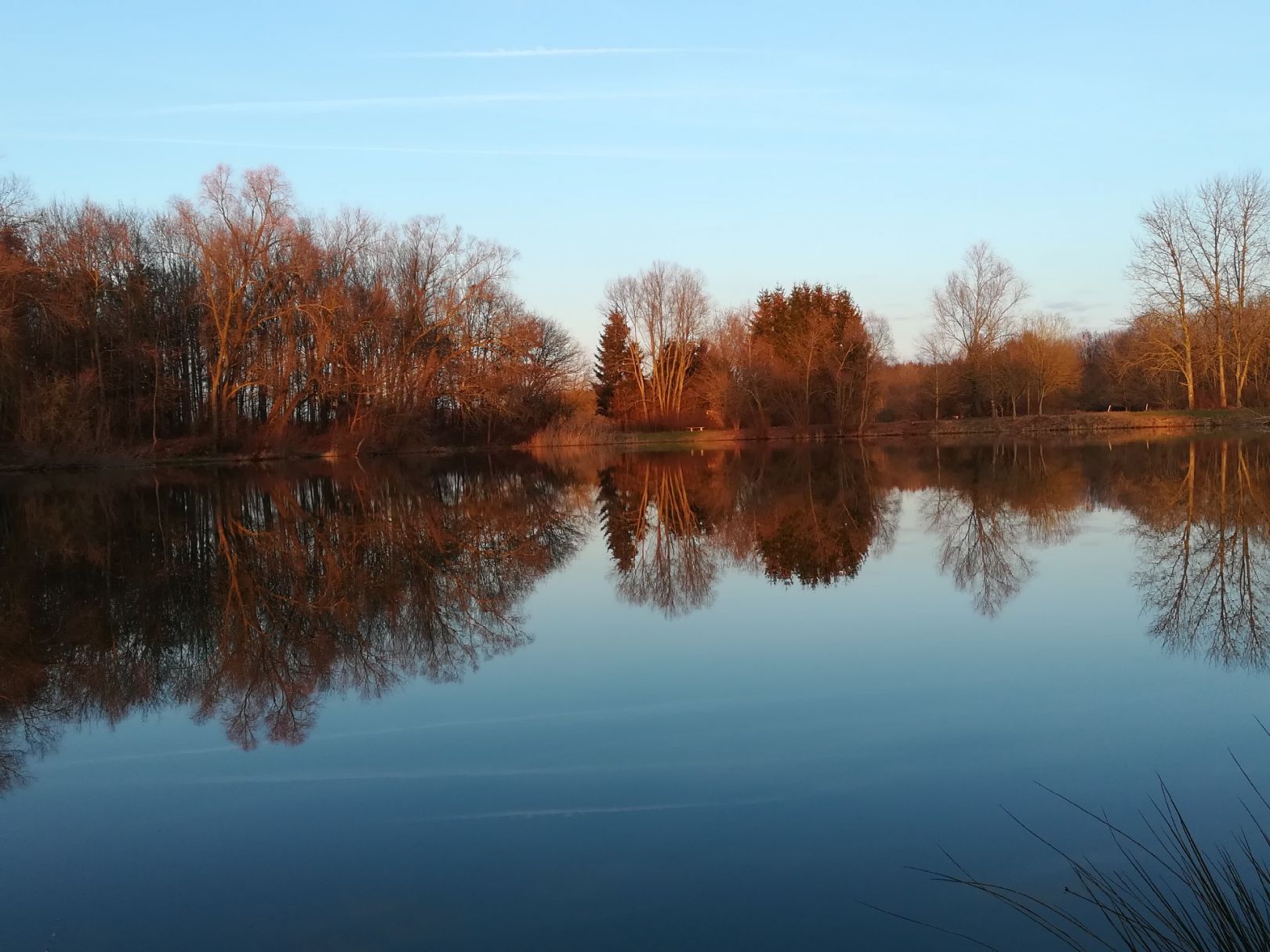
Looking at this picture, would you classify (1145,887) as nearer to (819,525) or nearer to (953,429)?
(819,525)

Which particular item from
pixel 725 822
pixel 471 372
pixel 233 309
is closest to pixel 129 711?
pixel 725 822

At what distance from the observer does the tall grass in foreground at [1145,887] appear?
2.90m

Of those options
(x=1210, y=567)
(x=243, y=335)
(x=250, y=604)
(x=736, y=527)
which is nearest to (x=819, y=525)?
(x=736, y=527)

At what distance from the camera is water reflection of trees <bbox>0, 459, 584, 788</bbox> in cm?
606

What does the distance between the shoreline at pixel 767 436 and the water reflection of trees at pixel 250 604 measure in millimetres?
19196

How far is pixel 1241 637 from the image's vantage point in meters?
6.43

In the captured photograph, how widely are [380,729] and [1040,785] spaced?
3340 millimetres

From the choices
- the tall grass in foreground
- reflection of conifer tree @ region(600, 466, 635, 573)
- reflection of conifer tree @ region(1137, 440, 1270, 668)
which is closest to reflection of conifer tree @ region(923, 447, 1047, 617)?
reflection of conifer tree @ region(1137, 440, 1270, 668)

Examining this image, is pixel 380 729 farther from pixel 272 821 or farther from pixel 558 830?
pixel 558 830

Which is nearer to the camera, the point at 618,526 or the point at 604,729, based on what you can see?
the point at 604,729

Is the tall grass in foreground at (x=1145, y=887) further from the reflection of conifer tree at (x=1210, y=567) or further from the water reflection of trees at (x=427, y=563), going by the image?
the water reflection of trees at (x=427, y=563)

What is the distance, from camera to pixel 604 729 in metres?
5.23

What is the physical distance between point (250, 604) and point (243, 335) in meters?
32.7

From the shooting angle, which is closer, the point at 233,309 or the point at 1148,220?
the point at 233,309
